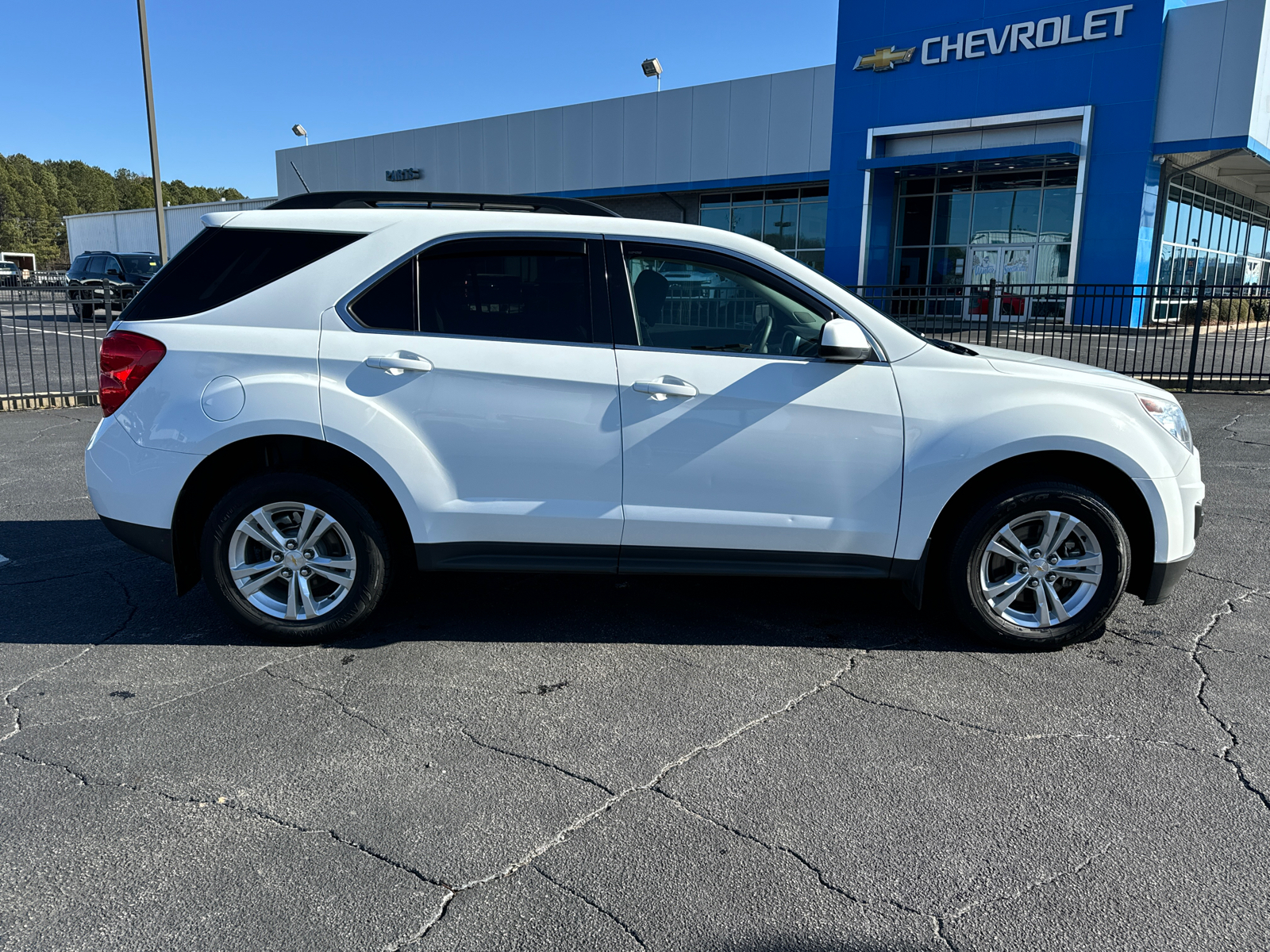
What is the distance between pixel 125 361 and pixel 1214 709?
4.69 meters

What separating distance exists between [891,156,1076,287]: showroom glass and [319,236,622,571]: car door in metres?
24.2

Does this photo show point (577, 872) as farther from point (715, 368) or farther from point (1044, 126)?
point (1044, 126)

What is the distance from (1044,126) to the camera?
24.5m

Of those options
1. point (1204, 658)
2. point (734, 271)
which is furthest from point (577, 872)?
point (1204, 658)

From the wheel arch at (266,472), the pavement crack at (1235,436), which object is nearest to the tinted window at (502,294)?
the wheel arch at (266,472)

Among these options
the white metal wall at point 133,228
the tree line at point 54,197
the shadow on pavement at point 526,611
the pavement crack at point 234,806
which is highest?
the tree line at point 54,197

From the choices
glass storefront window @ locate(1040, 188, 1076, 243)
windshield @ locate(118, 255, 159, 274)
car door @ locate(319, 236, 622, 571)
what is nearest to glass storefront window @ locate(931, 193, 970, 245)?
glass storefront window @ locate(1040, 188, 1076, 243)

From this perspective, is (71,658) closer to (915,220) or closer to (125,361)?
(125,361)

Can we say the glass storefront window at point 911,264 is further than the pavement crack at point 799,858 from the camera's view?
Yes

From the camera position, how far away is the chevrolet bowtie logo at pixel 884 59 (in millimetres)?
25922

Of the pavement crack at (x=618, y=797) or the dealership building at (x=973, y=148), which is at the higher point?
the dealership building at (x=973, y=148)

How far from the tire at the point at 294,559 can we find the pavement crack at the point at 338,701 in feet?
0.95

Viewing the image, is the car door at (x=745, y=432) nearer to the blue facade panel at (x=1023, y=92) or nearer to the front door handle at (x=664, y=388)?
the front door handle at (x=664, y=388)

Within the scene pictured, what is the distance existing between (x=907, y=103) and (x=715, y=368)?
84.4 feet
